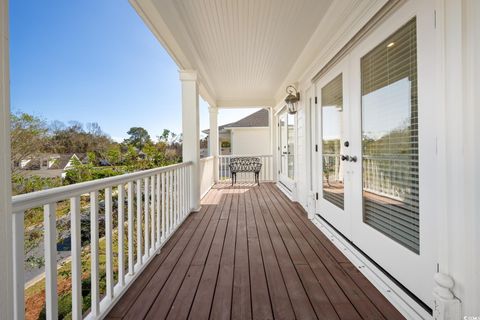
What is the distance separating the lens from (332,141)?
2.77 metres

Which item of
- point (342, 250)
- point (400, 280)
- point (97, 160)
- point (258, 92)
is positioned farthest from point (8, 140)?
point (258, 92)

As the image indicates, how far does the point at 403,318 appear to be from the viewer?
1.36 meters

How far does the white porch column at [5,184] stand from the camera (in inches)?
30.8

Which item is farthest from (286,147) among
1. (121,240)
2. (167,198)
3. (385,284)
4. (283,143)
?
(121,240)

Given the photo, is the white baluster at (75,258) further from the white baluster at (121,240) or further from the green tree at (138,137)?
the green tree at (138,137)

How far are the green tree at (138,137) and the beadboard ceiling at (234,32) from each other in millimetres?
1207

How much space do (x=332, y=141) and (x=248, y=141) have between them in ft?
31.4

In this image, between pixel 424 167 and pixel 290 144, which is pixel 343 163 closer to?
pixel 424 167

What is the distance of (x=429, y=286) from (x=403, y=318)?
245mm

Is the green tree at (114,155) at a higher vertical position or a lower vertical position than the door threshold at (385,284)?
higher

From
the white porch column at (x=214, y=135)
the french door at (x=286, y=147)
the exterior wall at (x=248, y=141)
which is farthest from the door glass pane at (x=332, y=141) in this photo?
the exterior wall at (x=248, y=141)

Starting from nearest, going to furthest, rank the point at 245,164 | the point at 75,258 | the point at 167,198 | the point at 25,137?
the point at 75,258 < the point at 25,137 < the point at 167,198 < the point at 245,164

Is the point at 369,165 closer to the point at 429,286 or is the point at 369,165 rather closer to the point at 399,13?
Answer: the point at 429,286

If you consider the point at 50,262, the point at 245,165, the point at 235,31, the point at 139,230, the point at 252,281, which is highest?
the point at 235,31
